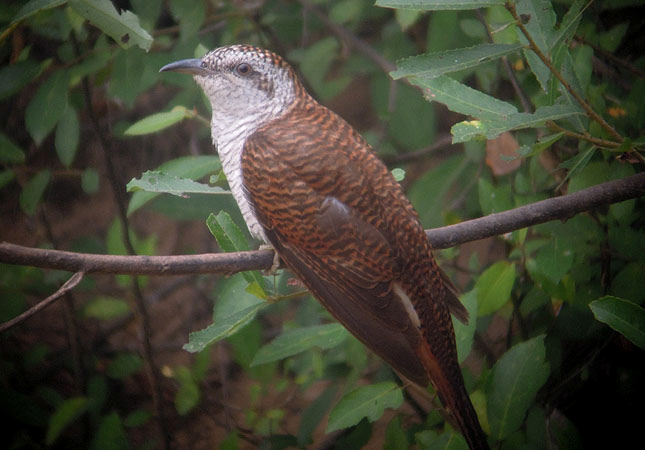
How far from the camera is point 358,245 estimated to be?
2.00 meters

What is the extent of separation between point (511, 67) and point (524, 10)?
100cm

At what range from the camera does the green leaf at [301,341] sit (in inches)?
88.2

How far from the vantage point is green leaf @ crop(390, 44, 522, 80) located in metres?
1.71

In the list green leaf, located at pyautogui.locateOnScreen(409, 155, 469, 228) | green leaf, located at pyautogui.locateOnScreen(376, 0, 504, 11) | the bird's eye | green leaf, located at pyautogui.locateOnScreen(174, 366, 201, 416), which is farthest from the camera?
green leaf, located at pyautogui.locateOnScreen(409, 155, 469, 228)

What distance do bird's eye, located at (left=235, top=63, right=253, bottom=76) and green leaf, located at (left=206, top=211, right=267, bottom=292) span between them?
0.76m

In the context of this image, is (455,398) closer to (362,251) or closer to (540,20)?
(362,251)

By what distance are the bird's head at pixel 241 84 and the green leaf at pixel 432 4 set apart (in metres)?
0.90

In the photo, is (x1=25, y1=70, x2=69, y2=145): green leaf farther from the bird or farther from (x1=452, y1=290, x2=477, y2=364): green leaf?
(x1=452, y1=290, x2=477, y2=364): green leaf

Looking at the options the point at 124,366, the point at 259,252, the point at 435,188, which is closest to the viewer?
the point at 259,252

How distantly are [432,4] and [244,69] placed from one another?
1028 mm

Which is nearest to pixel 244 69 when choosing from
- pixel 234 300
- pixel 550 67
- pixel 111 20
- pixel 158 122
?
pixel 158 122

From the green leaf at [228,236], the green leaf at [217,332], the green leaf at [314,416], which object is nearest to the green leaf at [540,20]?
the green leaf at [228,236]

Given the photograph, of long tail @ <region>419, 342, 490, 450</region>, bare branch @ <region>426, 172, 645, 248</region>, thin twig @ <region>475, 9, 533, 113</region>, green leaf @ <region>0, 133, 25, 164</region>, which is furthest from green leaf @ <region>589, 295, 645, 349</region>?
green leaf @ <region>0, 133, 25, 164</region>

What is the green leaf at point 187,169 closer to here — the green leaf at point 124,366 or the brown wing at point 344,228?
the brown wing at point 344,228
